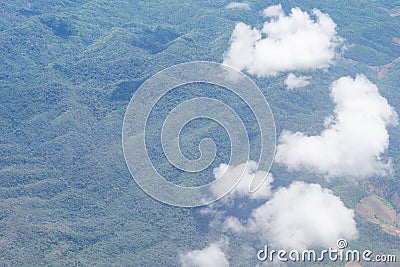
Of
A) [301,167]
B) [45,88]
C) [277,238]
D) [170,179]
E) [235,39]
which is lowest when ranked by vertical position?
[277,238]

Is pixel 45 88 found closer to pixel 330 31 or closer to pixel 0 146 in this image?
pixel 0 146

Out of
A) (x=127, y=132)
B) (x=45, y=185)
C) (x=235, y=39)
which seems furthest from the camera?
(x=235, y=39)

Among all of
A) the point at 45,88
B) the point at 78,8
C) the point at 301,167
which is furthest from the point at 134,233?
the point at 78,8

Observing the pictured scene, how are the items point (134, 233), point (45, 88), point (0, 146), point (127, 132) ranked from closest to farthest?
point (127, 132) → point (134, 233) → point (0, 146) → point (45, 88)

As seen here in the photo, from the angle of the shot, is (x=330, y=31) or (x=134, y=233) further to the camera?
(x=330, y=31)

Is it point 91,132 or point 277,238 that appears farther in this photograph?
→ point 91,132

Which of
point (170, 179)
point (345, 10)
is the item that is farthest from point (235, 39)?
point (170, 179)

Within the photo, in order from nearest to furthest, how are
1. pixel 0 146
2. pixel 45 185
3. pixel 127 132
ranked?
pixel 127 132 < pixel 45 185 < pixel 0 146

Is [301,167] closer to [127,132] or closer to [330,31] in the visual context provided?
[127,132]

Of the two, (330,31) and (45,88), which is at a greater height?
(330,31)
